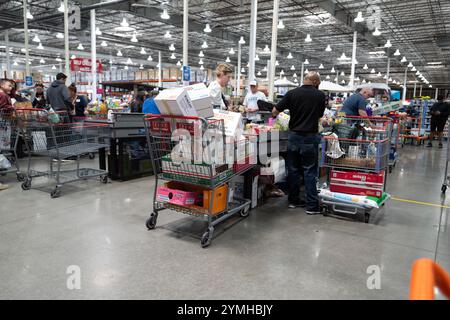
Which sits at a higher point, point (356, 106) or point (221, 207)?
point (356, 106)

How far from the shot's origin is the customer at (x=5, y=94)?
506 centimetres

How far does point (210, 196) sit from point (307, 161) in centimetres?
150

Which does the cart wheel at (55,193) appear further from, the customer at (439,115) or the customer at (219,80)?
the customer at (439,115)

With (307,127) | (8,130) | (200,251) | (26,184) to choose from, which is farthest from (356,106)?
(8,130)

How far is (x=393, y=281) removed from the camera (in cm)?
251

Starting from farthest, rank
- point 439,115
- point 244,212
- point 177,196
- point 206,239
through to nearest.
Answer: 1. point 439,115
2. point 244,212
3. point 177,196
4. point 206,239

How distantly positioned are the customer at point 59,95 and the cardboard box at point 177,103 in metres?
4.45

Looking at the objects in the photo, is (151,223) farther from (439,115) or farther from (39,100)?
(439,115)

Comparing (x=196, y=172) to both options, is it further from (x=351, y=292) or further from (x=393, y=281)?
(x=393, y=281)

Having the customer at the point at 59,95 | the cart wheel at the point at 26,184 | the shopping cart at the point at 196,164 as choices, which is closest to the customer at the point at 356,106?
the shopping cart at the point at 196,164

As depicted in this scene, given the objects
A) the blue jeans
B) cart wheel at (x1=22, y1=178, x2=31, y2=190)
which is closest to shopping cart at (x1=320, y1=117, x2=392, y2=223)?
the blue jeans

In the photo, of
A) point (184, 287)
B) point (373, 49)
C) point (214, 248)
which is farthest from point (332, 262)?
point (373, 49)

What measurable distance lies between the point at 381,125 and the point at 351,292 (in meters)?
2.90

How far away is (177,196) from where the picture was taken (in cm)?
324
